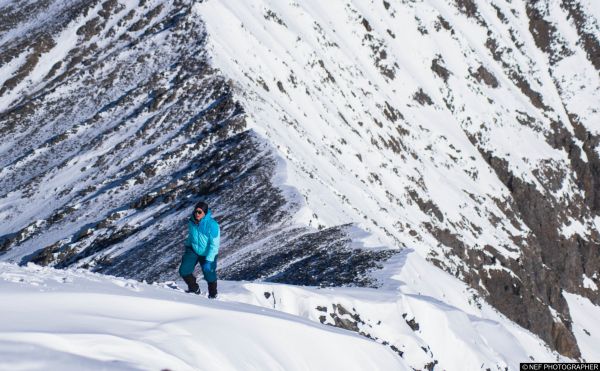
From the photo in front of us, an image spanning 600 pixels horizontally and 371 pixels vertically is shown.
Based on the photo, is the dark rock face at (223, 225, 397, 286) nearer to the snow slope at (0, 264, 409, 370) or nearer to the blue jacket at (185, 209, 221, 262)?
the blue jacket at (185, 209, 221, 262)

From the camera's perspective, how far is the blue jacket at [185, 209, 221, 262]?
1312 cm

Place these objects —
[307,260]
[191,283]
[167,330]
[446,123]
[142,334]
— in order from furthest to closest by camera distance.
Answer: [446,123]
[307,260]
[191,283]
[167,330]
[142,334]

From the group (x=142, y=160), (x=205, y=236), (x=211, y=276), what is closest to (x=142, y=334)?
(x=211, y=276)

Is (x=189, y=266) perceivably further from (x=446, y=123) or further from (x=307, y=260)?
(x=446, y=123)

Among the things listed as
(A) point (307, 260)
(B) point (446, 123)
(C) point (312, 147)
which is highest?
(B) point (446, 123)

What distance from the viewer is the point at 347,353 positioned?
10.6 m

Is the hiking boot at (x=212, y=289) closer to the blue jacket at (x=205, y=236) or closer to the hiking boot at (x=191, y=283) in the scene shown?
the blue jacket at (x=205, y=236)

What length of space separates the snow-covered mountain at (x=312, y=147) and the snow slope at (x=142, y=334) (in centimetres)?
669

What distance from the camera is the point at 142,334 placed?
26.5ft

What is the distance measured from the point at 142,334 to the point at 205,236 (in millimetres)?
5182

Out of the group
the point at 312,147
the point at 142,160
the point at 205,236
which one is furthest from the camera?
the point at 312,147

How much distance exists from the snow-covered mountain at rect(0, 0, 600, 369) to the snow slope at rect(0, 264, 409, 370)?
6695 mm

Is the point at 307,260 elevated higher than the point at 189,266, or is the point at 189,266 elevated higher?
the point at 307,260

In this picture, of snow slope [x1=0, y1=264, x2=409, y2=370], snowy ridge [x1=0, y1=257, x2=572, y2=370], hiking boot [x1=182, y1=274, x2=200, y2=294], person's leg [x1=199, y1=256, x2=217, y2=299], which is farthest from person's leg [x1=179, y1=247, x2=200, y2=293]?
snow slope [x1=0, y1=264, x2=409, y2=370]
